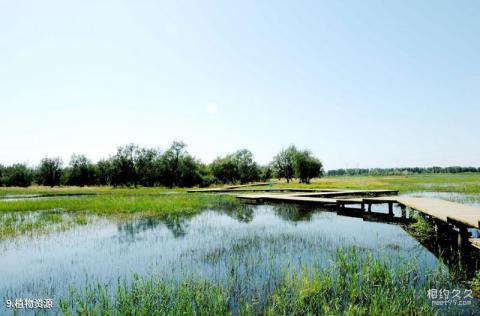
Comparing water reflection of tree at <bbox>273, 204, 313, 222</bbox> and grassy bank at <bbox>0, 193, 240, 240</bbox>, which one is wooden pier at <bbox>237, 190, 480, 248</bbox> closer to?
water reflection of tree at <bbox>273, 204, 313, 222</bbox>

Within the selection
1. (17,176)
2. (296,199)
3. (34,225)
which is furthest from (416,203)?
(17,176)

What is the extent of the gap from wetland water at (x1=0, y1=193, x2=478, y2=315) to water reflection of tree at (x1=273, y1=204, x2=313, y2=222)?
586mm

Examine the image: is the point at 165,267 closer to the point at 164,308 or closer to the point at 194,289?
the point at 194,289

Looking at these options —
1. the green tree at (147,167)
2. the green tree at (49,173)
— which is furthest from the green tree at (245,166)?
the green tree at (49,173)

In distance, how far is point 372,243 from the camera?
13516mm

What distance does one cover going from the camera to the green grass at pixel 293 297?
21.9 feet

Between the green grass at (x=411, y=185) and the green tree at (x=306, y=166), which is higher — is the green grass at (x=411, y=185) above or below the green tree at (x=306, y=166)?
below

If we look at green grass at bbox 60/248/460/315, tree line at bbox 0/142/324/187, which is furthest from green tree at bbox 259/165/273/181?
green grass at bbox 60/248/460/315

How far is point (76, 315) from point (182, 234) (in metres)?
9.48

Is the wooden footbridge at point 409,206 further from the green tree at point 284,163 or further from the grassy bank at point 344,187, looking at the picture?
the green tree at point 284,163

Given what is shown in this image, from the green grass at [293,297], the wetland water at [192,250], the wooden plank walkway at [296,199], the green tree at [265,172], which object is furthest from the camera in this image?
the green tree at [265,172]

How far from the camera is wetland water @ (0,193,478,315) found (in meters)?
9.52

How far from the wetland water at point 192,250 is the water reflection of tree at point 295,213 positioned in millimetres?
586

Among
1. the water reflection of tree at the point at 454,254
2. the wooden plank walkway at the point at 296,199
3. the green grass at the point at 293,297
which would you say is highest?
the wooden plank walkway at the point at 296,199
